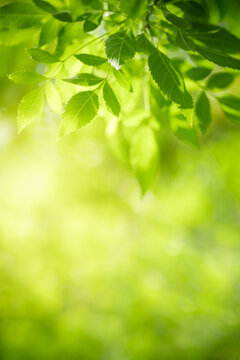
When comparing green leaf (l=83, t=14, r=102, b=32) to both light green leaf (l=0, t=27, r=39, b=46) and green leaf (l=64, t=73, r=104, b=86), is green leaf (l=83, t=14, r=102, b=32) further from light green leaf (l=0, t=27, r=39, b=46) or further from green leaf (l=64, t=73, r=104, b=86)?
light green leaf (l=0, t=27, r=39, b=46)

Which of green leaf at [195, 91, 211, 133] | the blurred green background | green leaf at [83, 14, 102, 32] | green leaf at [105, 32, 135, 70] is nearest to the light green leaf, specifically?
green leaf at [83, 14, 102, 32]

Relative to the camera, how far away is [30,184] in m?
3.12

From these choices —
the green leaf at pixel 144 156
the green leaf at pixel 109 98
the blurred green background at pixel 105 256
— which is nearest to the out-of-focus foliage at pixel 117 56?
the green leaf at pixel 109 98

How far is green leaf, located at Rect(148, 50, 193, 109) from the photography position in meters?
0.66

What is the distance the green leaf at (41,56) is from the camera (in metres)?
0.74

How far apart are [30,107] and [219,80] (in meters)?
0.67

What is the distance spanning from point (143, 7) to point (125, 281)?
3815 mm

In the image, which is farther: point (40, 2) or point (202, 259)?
point (202, 259)

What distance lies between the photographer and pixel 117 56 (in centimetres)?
64

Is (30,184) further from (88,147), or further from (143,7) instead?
(143,7)

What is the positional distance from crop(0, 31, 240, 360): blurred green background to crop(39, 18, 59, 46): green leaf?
6.17 ft

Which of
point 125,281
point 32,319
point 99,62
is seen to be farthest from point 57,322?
point 99,62

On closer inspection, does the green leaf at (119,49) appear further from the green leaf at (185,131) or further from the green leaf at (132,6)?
the green leaf at (185,131)

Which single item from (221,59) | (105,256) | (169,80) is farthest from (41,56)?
(105,256)
